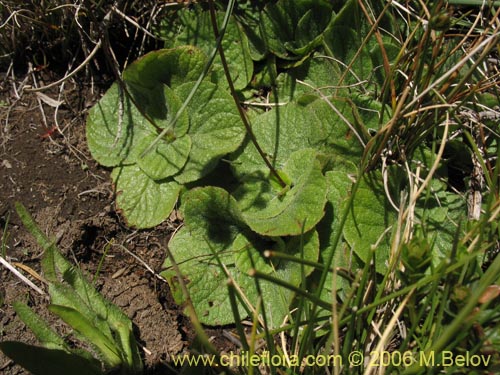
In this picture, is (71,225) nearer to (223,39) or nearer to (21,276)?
(21,276)

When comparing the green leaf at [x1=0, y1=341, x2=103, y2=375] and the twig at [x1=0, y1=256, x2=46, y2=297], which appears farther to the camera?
the twig at [x1=0, y1=256, x2=46, y2=297]

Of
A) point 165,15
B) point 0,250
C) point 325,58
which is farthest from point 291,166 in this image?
point 0,250

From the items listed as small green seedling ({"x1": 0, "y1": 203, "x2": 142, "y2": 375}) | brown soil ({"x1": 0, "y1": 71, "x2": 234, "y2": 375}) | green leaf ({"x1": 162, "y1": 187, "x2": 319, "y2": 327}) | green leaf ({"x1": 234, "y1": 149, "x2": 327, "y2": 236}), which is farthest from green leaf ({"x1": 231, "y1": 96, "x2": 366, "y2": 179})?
small green seedling ({"x1": 0, "y1": 203, "x2": 142, "y2": 375})

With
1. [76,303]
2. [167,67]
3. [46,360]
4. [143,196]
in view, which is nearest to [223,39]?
[167,67]

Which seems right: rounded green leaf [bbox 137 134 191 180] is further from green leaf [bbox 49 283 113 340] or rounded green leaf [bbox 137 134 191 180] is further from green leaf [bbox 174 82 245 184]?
green leaf [bbox 49 283 113 340]

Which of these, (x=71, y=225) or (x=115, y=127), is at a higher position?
(x=115, y=127)

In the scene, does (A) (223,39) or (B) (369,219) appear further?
(A) (223,39)
